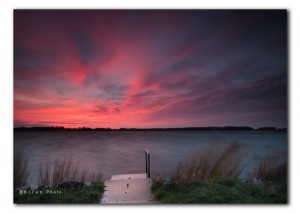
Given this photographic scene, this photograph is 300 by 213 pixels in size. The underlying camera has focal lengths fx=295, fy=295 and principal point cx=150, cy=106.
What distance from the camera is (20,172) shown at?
479 cm

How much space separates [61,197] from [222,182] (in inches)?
94.1

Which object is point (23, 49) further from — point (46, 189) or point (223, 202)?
point (223, 202)

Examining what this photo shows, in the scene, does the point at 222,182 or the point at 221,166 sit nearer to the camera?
the point at 222,182

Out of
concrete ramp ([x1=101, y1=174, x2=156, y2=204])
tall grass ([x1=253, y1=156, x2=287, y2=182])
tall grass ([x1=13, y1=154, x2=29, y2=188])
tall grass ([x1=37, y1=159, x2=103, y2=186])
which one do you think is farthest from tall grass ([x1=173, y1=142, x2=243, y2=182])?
tall grass ([x1=13, y1=154, x2=29, y2=188])

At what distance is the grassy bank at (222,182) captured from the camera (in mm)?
3939

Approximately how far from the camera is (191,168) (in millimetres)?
5328

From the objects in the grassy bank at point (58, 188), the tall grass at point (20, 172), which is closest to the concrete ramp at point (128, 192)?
the grassy bank at point (58, 188)

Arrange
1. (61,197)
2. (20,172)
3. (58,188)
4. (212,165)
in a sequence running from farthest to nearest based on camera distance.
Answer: (212,165), (20,172), (58,188), (61,197)

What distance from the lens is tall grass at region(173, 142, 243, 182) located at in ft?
A: 17.1

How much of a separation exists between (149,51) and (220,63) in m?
1.34

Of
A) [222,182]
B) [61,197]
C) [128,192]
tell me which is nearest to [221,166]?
[222,182]

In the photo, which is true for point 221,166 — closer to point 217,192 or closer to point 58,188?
point 217,192

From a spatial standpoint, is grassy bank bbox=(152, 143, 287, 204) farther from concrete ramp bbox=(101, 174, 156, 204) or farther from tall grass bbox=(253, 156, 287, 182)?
concrete ramp bbox=(101, 174, 156, 204)

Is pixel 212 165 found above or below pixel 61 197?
above
